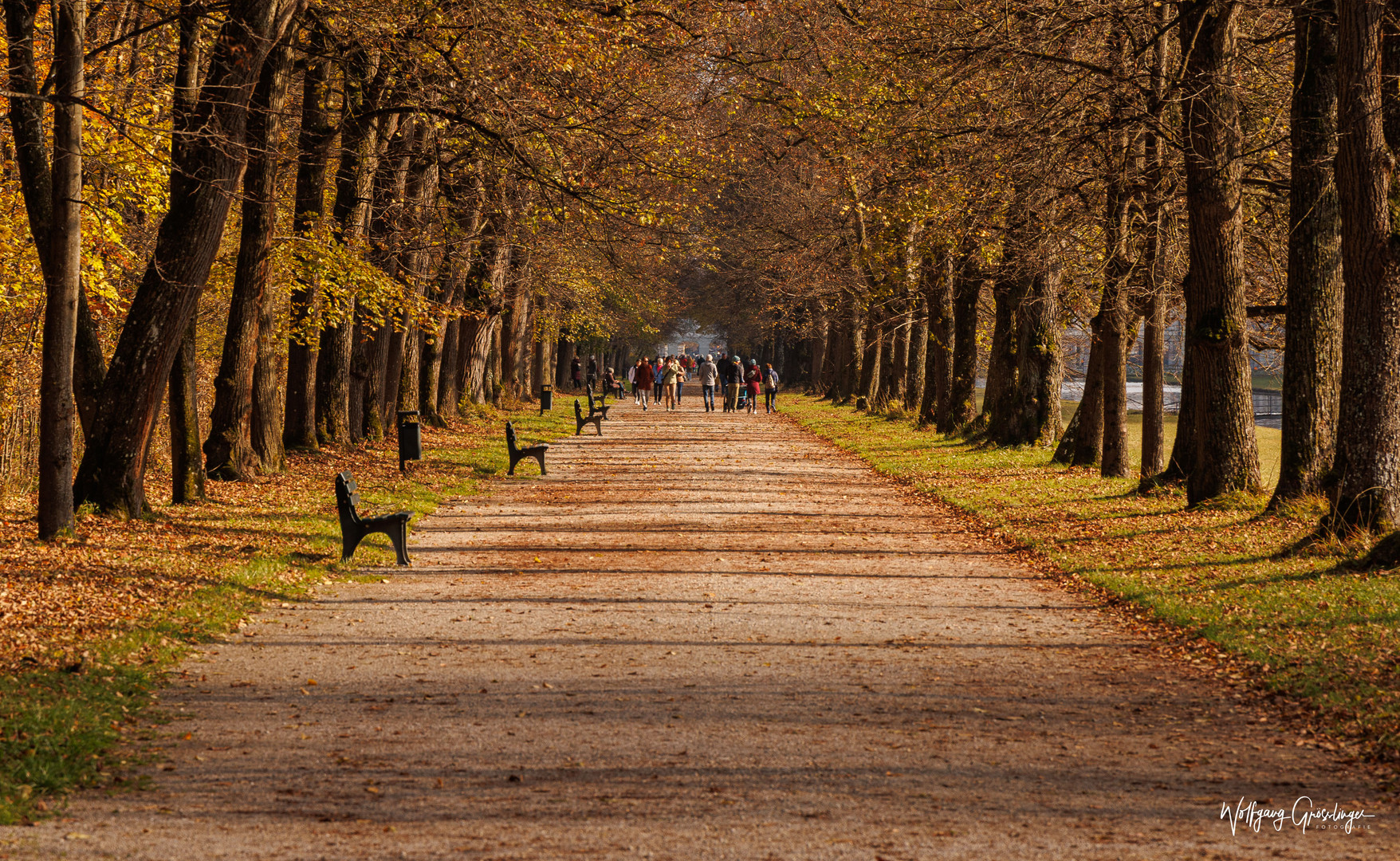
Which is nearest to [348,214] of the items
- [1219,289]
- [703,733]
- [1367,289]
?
[1219,289]

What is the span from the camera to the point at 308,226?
Result: 1778 centimetres

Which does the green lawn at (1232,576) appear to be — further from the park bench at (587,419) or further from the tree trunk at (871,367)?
the tree trunk at (871,367)

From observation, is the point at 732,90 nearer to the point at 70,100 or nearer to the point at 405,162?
the point at 405,162

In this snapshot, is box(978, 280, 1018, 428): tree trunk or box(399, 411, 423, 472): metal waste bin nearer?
box(399, 411, 423, 472): metal waste bin

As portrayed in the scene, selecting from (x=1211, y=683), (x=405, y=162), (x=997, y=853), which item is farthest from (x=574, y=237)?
(x=997, y=853)

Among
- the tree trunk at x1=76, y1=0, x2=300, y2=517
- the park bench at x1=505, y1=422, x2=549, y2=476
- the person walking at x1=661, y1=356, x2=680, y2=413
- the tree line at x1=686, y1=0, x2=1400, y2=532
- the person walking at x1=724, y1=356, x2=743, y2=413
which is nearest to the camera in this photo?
the tree line at x1=686, y1=0, x2=1400, y2=532

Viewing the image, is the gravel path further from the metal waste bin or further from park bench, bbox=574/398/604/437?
park bench, bbox=574/398/604/437

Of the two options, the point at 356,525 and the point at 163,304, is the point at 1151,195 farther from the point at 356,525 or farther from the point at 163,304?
the point at 163,304

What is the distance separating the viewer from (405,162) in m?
21.8

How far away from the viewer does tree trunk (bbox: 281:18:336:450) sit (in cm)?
1745

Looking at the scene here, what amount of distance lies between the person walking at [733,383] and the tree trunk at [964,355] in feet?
45.2

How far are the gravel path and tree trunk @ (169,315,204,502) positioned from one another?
4200 mm

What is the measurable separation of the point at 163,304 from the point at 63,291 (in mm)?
1603

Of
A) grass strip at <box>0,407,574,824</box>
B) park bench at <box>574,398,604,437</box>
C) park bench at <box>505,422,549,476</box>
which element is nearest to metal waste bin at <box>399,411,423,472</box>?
grass strip at <box>0,407,574,824</box>
